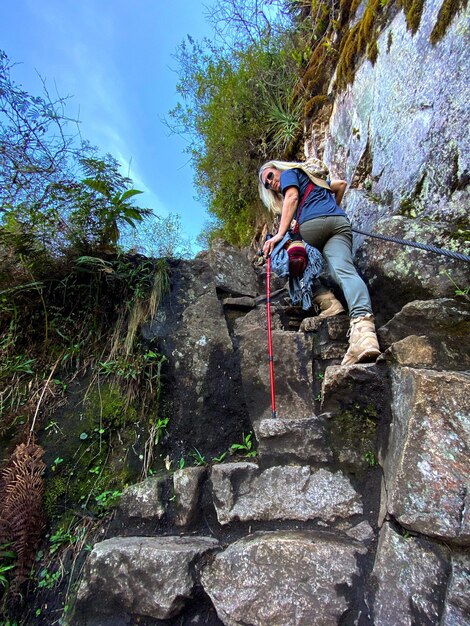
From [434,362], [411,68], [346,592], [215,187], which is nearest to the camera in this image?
[346,592]

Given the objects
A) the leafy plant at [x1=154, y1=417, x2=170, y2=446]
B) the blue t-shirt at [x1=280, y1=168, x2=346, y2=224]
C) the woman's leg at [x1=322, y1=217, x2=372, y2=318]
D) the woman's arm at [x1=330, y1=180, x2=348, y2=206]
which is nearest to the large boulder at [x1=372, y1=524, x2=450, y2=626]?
the woman's leg at [x1=322, y1=217, x2=372, y2=318]

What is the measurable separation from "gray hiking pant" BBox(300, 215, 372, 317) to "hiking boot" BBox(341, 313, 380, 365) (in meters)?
0.23

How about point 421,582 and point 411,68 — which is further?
point 411,68

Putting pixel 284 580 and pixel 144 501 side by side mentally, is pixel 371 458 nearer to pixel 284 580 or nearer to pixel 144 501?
pixel 284 580

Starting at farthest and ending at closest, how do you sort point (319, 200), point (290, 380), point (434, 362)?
1. point (319, 200)
2. point (290, 380)
3. point (434, 362)

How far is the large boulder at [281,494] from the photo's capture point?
220cm

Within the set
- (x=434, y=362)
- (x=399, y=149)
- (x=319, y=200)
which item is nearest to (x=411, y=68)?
(x=399, y=149)

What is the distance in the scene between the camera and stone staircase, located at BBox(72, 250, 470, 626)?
178 cm

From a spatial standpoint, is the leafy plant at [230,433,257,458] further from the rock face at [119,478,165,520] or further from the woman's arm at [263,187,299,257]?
the woman's arm at [263,187,299,257]

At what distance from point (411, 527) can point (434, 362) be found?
99cm

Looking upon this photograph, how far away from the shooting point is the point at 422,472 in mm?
1900

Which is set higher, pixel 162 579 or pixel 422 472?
pixel 422 472

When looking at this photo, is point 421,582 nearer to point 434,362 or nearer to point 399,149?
point 434,362

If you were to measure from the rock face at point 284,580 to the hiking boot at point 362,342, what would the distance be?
120 centimetres
